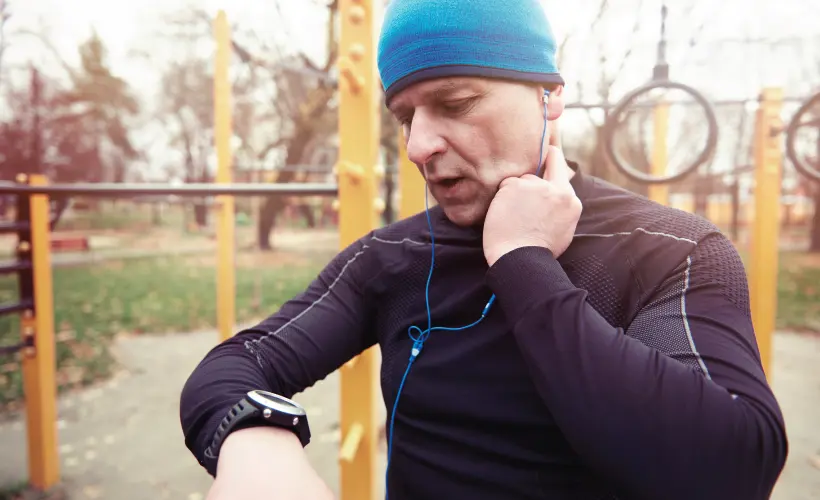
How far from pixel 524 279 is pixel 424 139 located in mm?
A: 361

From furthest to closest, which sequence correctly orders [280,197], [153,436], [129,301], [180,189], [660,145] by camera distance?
[280,197] < [129,301] < [660,145] < [153,436] < [180,189]

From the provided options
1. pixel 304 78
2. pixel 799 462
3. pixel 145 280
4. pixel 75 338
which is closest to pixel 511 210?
pixel 799 462

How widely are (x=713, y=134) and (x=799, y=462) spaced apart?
80.8 inches

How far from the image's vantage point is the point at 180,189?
2203mm

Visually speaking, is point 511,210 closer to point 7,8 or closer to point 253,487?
point 253,487

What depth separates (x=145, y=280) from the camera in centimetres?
921

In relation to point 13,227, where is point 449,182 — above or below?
above

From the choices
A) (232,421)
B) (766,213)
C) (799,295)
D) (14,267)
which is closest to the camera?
(232,421)

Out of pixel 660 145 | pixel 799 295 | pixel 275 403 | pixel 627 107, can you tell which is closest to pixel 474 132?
pixel 275 403

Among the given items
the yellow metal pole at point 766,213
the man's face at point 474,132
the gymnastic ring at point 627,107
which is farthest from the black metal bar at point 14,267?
the yellow metal pole at point 766,213

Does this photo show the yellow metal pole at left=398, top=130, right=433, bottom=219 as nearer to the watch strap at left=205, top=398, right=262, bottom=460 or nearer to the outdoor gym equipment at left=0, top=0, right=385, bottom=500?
the outdoor gym equipment at left=0, top=0, right=385, bottom=500

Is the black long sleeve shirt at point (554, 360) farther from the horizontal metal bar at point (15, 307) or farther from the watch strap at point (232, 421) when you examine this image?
the horizontal metal bar at point (15, 307)

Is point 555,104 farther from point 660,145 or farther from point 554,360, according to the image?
point 660,145

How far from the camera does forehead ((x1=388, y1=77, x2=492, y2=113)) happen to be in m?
1.01
